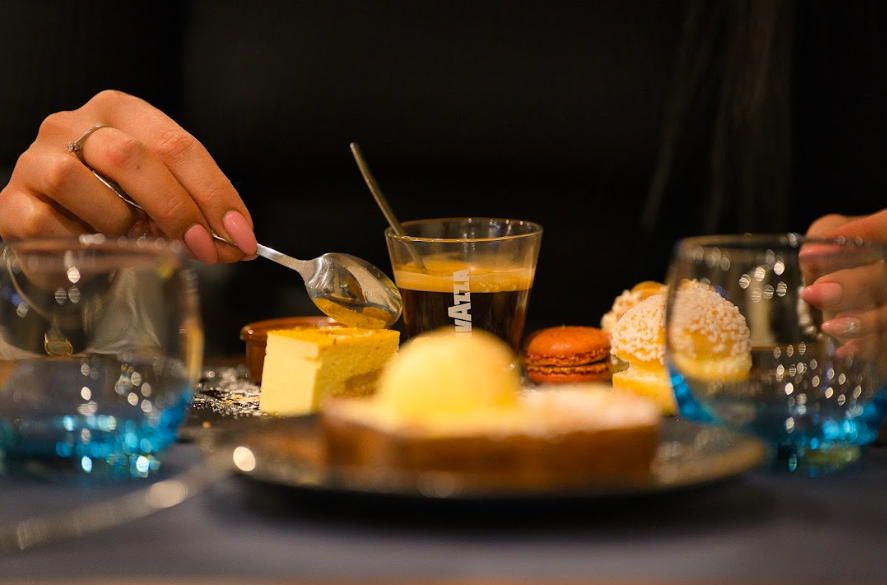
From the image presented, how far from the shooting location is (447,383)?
22.5 inches

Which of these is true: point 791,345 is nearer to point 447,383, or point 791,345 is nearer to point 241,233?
point 447,383

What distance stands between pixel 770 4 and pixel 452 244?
83 centimetres

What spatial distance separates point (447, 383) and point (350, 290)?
476 millimetres

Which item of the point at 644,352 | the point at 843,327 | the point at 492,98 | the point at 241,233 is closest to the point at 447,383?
the point at 843,327

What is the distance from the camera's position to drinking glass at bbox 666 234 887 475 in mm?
671

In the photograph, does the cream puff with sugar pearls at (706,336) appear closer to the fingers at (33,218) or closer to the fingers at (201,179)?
the fingers at (201,179)

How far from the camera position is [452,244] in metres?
1.01

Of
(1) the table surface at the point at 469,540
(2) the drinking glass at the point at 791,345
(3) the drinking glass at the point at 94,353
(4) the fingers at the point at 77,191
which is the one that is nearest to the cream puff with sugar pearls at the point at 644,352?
(2) the drinking glass at the point at 791,345

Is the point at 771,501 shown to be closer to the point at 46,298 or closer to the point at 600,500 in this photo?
the point at 600,500

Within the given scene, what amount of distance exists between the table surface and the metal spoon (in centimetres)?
45

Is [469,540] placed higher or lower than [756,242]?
lower

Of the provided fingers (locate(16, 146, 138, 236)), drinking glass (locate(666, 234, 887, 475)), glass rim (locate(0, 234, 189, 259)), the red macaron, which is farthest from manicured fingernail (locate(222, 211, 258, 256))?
drinking glass (locate(666, 234, 887, 475))

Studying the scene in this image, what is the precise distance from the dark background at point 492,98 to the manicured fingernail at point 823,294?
36.9 inches

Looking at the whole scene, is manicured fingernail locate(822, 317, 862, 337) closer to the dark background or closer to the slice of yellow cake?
the slice of yellow cake
